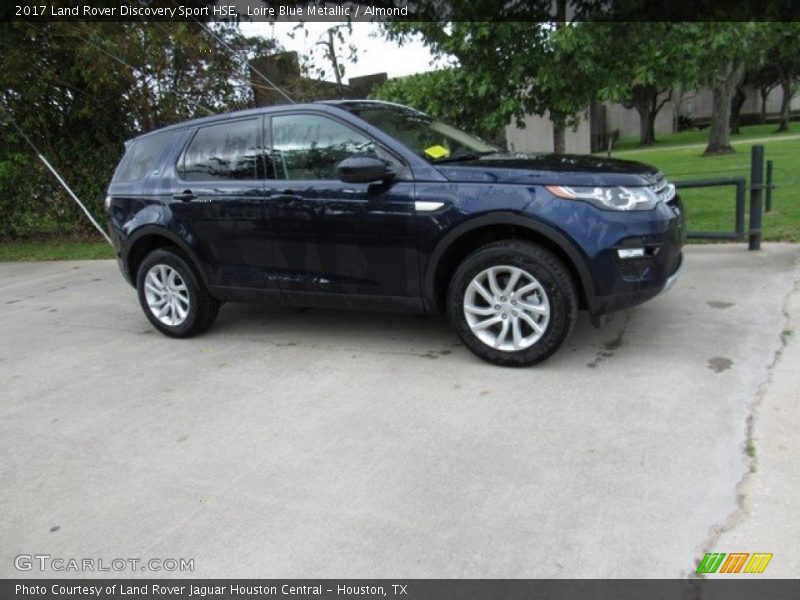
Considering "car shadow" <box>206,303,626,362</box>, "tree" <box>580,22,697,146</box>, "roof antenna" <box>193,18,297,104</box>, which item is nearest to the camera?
"car shadow" <box>206,303,626,362</box>

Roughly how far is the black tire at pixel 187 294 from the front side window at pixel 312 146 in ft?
4.07

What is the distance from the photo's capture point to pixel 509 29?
7719 mm

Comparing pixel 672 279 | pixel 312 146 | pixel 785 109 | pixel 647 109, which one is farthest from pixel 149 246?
pixel 647 109

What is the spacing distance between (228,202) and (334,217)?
0.98 m

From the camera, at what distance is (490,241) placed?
4.54 m

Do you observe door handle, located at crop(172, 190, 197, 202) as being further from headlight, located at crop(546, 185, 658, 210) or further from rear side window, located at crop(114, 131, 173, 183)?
headlight, located at crop(546, 185, 658, 210)

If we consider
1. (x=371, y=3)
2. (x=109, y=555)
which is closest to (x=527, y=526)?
(x=109, y=555)

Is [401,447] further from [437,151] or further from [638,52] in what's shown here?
[638,52]

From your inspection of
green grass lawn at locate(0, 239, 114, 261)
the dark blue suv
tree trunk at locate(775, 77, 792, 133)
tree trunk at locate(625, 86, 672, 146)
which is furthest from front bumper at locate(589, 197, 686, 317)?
→ tree trunk at locate(775, 77, 792, 133)

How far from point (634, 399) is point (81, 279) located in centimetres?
786

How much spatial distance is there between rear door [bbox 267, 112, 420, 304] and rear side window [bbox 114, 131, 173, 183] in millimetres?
1301

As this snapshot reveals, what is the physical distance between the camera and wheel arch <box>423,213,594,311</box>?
4.21 m

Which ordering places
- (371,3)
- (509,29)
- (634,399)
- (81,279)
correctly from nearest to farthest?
(634,399), (509,29), (371,3), (81,279)

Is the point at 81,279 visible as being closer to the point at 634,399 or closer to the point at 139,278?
the point at 139,278
